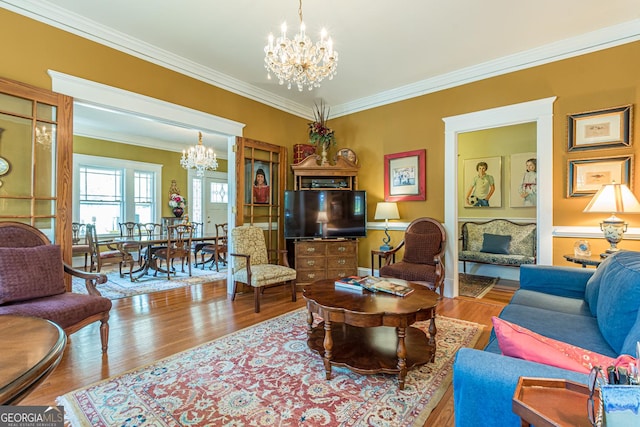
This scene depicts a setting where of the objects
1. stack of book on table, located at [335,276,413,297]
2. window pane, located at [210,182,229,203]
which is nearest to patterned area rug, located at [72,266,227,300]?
window pane, located at [210,182,229,203]

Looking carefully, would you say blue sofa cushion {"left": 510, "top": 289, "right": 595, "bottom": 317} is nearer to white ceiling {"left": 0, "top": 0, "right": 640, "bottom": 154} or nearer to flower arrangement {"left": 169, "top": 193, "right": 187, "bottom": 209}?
white ceiling {"left": 0, "top": 0, "right": 640, "bottom": 154}

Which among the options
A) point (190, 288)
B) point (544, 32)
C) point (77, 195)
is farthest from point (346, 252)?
point (77, 195)

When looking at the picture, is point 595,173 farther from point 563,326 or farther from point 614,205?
point 563,326

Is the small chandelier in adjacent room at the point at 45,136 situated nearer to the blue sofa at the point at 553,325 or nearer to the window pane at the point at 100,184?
the blue sofa at the point at 553,325

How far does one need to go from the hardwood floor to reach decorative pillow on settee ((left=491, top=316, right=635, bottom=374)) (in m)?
0.87

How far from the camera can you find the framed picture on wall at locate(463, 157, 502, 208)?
5500 millimetres

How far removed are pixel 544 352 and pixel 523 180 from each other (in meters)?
5.14

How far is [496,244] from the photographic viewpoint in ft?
16.9

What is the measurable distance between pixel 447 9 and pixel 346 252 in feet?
10.3

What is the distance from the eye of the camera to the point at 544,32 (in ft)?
10.3

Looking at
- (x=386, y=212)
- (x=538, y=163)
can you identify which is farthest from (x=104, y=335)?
(x=538, y=163)

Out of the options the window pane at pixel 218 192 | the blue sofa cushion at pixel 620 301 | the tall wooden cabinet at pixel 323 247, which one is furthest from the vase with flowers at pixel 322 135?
the window pane at pixel 218 192

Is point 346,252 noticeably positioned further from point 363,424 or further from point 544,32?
point 544,32

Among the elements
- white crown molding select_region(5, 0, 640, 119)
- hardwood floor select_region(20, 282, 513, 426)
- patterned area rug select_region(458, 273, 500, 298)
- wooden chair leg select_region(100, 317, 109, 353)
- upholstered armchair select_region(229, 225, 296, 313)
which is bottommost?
hardwood floor select_region(20, 282, 513, 426)
